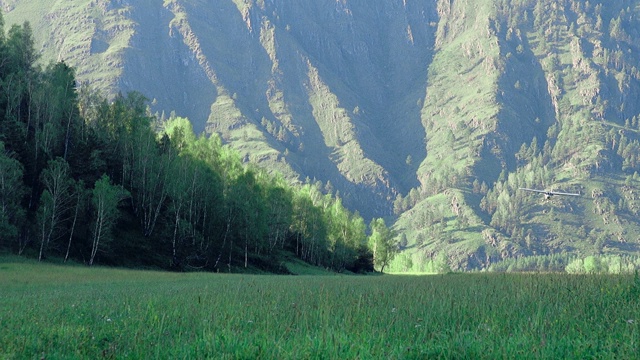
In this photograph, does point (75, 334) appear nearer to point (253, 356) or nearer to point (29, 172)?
point (253, 356)

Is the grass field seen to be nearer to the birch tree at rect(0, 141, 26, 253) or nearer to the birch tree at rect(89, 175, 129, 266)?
the birch tree at rect(0, 141, 26, 253)

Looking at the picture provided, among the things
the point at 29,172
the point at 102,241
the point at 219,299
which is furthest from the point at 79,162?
the point at 219,299

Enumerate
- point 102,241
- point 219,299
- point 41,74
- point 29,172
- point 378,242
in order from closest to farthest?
point 219,299 < point 102,241 < point 29,172 < point 41,74 < point 378,242

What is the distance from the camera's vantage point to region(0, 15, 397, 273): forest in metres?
72.1

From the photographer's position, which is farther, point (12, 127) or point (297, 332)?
point (12, 127)

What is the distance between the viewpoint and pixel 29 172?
79.9 m

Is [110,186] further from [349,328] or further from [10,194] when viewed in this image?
[349,328]

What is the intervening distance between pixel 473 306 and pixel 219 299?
29.6ft

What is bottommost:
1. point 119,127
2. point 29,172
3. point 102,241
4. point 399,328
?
point 399,328

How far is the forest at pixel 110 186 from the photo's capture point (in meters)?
72.1

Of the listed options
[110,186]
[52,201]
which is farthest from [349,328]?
[110,186]

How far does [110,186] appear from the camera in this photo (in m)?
77.6

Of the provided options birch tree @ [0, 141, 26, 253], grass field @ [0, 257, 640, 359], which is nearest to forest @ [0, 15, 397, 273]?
birch tree @ [0, 141, 26, 253]

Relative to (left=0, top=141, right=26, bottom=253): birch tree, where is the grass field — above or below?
below
